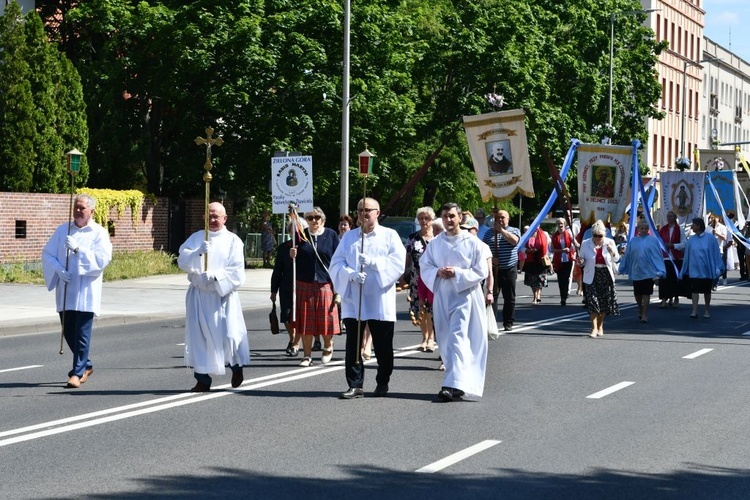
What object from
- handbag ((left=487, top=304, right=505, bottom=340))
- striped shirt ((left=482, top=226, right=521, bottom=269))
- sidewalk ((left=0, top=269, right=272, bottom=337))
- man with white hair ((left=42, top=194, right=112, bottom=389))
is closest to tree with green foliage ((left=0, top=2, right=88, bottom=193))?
sidewalk ((left=0, top=269, right=272, bottom=337))

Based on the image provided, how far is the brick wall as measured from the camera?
32.4 metres

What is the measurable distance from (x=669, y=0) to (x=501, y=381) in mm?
80727

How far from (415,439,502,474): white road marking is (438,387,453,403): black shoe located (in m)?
2.07

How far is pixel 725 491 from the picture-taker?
791cm

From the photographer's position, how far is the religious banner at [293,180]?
24578mm

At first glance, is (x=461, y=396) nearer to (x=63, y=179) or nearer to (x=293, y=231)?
(x=293, y=231)

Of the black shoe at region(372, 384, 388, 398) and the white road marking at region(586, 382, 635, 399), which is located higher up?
the black shoe at region(372, 384, 388, 398)

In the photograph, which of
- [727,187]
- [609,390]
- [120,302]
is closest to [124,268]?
[120,302]

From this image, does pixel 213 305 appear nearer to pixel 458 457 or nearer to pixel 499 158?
pixel 458 457

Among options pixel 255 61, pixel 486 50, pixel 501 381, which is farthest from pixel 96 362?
pixel 486 50

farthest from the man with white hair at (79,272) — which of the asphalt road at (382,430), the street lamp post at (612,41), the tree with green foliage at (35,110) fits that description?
the street lamp post at (612,41)

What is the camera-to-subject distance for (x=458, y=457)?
8.86 metres

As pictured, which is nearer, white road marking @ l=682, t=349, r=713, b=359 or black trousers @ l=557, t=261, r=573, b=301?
white road marking @ l=682, t=349, r=713, b=359

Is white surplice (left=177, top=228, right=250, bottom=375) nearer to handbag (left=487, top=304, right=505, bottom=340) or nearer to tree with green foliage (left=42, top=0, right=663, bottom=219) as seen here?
handbag (left=487, top=304, right=505, bottom=340)
